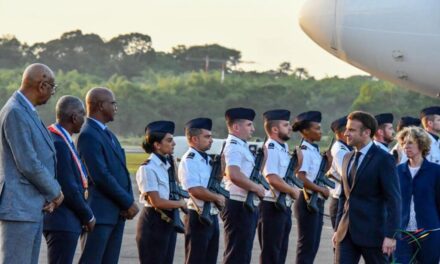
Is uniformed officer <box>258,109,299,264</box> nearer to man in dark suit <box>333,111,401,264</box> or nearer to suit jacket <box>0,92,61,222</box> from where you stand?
man in dark suit <box>333,111,401,264</box>

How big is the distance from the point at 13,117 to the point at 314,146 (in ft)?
17.4

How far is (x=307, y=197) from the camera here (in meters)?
12.6

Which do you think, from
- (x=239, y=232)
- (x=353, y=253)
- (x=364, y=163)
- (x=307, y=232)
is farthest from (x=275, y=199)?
(x=364, y=163)

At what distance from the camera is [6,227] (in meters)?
8.16

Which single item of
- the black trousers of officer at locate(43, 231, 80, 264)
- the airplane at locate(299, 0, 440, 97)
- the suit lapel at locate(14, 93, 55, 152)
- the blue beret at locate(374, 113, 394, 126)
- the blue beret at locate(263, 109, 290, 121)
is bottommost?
the black trousers of officer at locate(43, 231, 80, 264)

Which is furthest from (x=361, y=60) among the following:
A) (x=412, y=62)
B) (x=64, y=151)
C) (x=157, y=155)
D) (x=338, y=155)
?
(x=64, y=151)

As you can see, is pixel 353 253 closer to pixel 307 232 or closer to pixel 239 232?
pixel 239 232

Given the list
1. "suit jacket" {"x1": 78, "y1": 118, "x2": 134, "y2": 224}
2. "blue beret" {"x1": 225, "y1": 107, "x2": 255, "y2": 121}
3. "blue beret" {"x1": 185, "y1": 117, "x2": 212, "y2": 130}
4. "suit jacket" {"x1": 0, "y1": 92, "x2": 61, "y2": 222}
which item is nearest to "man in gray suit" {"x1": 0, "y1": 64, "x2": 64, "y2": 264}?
"suit jacket" {"x1": 0, "y1": 92, "x2": 61, "y2": 222}

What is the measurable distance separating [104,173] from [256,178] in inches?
102

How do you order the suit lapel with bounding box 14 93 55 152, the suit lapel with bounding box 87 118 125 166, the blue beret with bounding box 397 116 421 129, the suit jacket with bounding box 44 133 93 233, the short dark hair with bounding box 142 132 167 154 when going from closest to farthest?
1. the suit lapel with bounding box 14 93 55 152
2. the suit jacket with bounding box 44 133 93 233
3. the suit lapel with bounding box 87 118 125 166
4. the short dark hair with bounding box 142 132 167 154
5. the blue beret with bounding box 397 116 421 129

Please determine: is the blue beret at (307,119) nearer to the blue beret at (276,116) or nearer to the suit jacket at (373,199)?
the blue beret at (276,116)

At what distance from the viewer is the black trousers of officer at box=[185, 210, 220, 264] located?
11.0 metres

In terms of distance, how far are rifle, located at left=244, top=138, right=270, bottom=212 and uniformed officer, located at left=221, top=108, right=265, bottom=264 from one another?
0.15ft

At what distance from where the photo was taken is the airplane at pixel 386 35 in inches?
555
